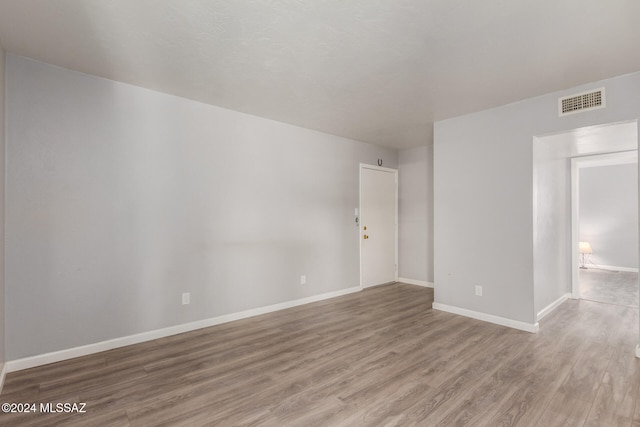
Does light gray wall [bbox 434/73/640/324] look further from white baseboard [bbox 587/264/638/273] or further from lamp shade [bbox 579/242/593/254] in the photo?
white baseboard [bbox 587/264/638/273]

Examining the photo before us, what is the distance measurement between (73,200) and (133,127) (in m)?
0.89

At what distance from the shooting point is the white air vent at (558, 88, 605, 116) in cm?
292

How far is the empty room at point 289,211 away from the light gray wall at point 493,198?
0.08 ft

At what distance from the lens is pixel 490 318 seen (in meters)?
3.67

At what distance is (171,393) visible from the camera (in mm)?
2188

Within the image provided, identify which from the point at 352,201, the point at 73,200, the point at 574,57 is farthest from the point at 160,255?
the point at 574,57

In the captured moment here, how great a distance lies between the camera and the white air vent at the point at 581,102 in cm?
292

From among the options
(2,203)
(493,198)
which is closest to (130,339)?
(2,203)

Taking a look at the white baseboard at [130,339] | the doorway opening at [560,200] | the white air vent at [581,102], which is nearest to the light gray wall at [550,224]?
the doorway opening at [560,200]

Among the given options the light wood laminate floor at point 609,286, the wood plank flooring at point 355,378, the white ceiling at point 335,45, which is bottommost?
the light wood laminate floor at point 609,286

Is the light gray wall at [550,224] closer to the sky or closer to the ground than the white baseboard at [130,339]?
closer to the sky

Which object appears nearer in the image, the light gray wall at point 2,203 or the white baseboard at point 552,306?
the light gray wall at point 2,203

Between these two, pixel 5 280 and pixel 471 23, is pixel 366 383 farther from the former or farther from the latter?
pixel 5 280

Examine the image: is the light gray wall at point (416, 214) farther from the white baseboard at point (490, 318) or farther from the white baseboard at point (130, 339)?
the white baseboard at point (130, 339)
